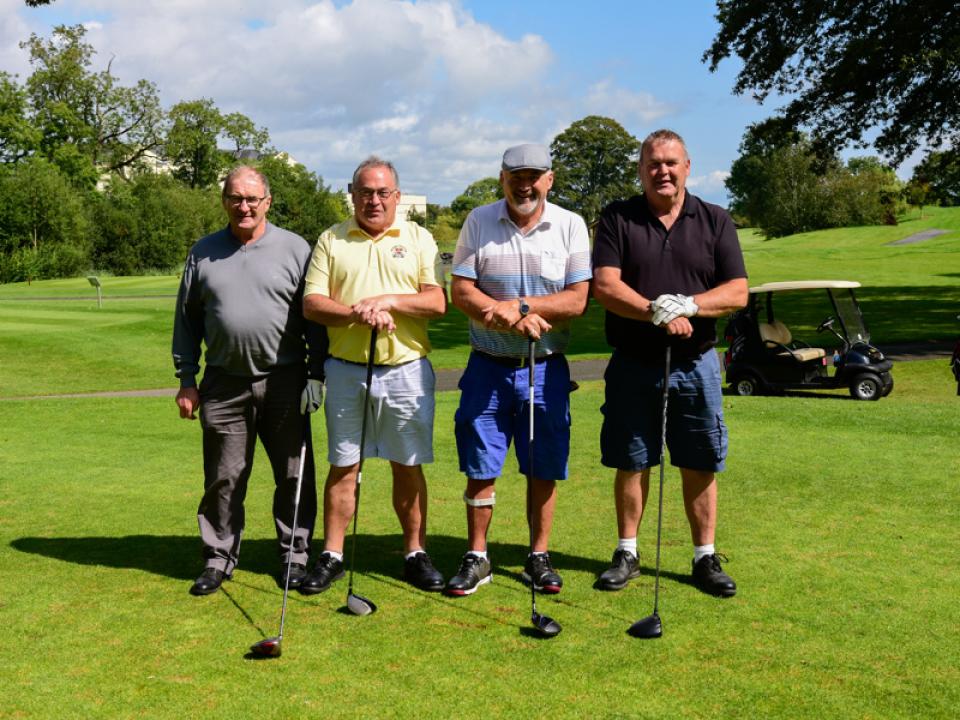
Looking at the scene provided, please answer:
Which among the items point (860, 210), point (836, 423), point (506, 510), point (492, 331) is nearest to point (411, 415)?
point (492, 331)

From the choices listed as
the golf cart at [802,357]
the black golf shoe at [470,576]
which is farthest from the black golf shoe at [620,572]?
the golf cart at [802,357]

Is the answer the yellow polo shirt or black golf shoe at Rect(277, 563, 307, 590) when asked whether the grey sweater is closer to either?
the yellow polo shirt

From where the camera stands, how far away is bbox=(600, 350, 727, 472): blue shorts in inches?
191

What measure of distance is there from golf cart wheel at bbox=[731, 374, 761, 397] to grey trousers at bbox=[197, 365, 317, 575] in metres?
11.0

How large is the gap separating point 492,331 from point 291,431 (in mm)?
1210

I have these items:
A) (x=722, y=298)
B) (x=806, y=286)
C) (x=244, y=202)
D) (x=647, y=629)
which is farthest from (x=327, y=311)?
(x=806, y=286)

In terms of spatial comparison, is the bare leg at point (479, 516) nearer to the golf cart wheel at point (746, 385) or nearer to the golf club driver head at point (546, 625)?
the golf club driver head at point (546, 625)

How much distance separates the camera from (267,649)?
387 centimetres

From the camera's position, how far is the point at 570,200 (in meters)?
101

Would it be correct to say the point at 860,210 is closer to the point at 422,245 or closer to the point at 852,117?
the point at 852,117

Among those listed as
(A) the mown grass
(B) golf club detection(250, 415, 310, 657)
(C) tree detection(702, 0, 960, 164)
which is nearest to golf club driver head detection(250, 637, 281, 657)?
(B) golf club detection(250, 415, 310, 657)

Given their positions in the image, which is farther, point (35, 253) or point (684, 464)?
point (35, 253)

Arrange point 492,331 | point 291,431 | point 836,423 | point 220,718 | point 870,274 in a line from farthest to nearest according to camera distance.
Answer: point 870,274 → point 836,423 → point 291,431 → point 492,331 → point 220,718

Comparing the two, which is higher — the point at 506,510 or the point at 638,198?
the point at 638,198
